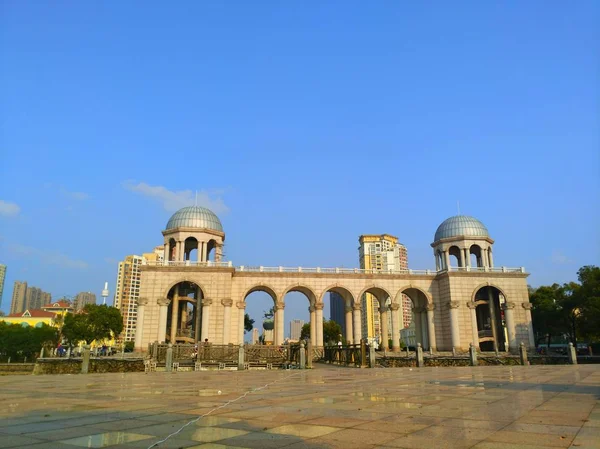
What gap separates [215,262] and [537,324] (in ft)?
142

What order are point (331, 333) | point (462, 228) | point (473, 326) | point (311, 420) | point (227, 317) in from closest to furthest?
point (311, 420), point (227, 317), point (473, 326), point (462, 228), point (331, 333)

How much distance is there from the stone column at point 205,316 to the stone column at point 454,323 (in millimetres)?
25522

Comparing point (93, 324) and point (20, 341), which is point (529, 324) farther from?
point (20, 341)

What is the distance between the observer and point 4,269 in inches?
4587

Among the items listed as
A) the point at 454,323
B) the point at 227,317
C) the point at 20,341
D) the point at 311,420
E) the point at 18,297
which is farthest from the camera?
the point at 18,297

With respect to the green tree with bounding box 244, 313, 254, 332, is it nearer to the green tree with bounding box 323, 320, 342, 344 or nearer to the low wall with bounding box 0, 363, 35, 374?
the green tree with bounding box 323, 320, 342, 344

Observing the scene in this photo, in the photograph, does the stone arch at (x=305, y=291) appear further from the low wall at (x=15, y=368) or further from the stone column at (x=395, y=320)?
the low wall at (x=15, y=368)

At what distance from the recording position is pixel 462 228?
5200 cm

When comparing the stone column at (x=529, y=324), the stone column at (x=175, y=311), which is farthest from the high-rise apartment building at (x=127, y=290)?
the stone column at (x=529, y=324)

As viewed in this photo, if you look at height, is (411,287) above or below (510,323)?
above

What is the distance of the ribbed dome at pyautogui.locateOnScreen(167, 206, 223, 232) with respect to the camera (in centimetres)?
4959

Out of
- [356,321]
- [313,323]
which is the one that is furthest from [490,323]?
[313,323]

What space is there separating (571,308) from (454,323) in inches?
614

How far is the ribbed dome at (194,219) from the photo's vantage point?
163ft
